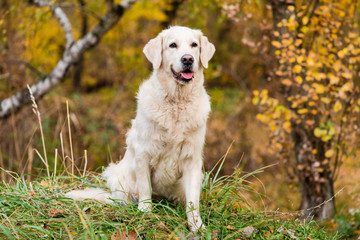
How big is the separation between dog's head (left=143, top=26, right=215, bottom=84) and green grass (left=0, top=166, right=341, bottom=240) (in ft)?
3.12

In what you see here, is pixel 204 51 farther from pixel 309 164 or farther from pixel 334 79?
pixel 309 164

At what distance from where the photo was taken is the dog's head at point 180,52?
3.03m

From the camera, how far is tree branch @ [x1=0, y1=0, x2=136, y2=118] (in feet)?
17.9

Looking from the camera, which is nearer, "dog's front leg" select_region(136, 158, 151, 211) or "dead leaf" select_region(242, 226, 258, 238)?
"dead leaf" select_region(242, 226, 258, 238)

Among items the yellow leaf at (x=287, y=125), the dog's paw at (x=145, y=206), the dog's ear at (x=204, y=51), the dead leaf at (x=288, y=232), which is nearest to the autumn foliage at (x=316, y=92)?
the yellow leaf at (x=287, y=125)

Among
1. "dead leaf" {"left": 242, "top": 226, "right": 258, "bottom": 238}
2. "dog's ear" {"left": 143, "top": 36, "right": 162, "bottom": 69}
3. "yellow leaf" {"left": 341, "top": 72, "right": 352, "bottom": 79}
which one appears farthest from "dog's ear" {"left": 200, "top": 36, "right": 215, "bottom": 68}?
"yellow leaf" {"left": 341, "top": 72, "right": 352, "bottom": 79}

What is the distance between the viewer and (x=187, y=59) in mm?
2980

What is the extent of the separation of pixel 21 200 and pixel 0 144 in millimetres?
3741

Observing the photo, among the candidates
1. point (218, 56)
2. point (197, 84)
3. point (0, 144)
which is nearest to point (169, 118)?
point (197, 84)

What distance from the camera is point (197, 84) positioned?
3.15m

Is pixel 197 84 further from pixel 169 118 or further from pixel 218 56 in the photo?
pixel 218 56

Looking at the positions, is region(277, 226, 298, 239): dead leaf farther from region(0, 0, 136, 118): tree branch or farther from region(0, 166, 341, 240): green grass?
region(0, 0, 136, 118): tree branch

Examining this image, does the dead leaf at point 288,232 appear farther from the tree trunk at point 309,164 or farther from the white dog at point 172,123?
the tree trunk at point 309,164

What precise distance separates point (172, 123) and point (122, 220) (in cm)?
78
